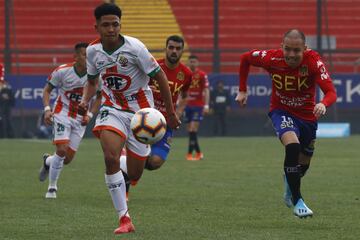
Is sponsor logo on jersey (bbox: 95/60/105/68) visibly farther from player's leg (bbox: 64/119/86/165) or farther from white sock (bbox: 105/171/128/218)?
player's leg (bbox: 64/119/86/165)

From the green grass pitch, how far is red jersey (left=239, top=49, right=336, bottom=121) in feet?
3.92

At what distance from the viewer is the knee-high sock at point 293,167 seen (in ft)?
34.8

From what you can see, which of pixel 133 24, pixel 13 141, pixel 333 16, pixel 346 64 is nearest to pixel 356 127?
pixel 346 64

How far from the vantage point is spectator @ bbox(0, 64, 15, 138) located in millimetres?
32344

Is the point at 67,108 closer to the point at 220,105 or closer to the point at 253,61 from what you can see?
the point at 253,61

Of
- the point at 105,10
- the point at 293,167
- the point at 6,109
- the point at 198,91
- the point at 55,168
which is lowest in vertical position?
the point at 6,109

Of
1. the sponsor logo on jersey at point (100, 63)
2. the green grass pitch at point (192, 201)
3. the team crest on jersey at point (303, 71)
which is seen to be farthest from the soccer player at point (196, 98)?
the sponsor logo on jersey at point (100, 63)

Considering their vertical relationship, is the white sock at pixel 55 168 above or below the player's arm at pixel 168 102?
below

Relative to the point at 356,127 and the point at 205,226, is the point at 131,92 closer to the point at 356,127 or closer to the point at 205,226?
the point at 205,226

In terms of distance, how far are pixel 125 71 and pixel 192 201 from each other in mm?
3248

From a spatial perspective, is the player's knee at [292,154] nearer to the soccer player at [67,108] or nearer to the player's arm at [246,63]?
the player's arm at [246,63]

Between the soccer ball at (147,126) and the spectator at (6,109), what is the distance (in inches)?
911

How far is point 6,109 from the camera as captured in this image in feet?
107

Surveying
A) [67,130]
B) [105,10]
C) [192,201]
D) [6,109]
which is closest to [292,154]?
[192,201]
